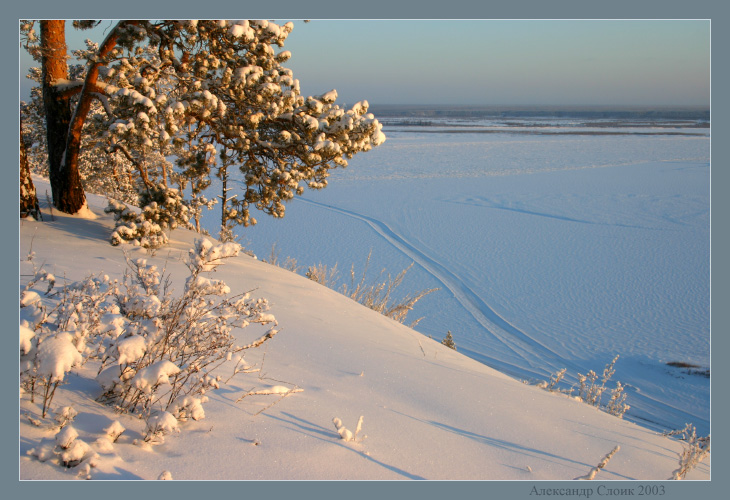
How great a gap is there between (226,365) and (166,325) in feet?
2.72

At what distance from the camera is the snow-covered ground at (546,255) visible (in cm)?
826

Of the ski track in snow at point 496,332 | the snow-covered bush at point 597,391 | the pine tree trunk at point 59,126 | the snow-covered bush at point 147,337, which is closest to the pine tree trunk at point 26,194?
the pine tree trunk at point 59,126

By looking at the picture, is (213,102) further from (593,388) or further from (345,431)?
(593,388)

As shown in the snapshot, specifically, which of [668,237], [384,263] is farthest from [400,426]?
[668,237]

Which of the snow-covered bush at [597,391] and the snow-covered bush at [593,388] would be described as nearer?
the snow-covered bush at [597,391]

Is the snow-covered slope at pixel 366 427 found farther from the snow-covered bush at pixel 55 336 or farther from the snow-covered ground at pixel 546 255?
the snow-covered ground at pixel 546 255

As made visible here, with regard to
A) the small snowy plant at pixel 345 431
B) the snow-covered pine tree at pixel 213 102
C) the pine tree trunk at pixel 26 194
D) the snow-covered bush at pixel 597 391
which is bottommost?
the snow-covered bush at pixel 597 391

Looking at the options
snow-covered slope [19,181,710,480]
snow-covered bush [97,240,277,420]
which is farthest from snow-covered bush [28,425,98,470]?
snow-covered bush [97,240,277,420]

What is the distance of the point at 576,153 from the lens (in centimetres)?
3131

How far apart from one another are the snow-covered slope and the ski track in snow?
151 inches

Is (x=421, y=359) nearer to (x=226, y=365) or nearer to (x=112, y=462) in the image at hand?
(x=226, y=365)

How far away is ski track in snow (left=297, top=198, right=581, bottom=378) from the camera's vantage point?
7980mm

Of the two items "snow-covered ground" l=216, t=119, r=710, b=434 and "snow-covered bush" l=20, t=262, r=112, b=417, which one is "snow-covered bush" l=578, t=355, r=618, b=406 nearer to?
"snow-covered ground" l=216, t=119, r=710, b=434

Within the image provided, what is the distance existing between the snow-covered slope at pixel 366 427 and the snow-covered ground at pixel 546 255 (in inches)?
148
